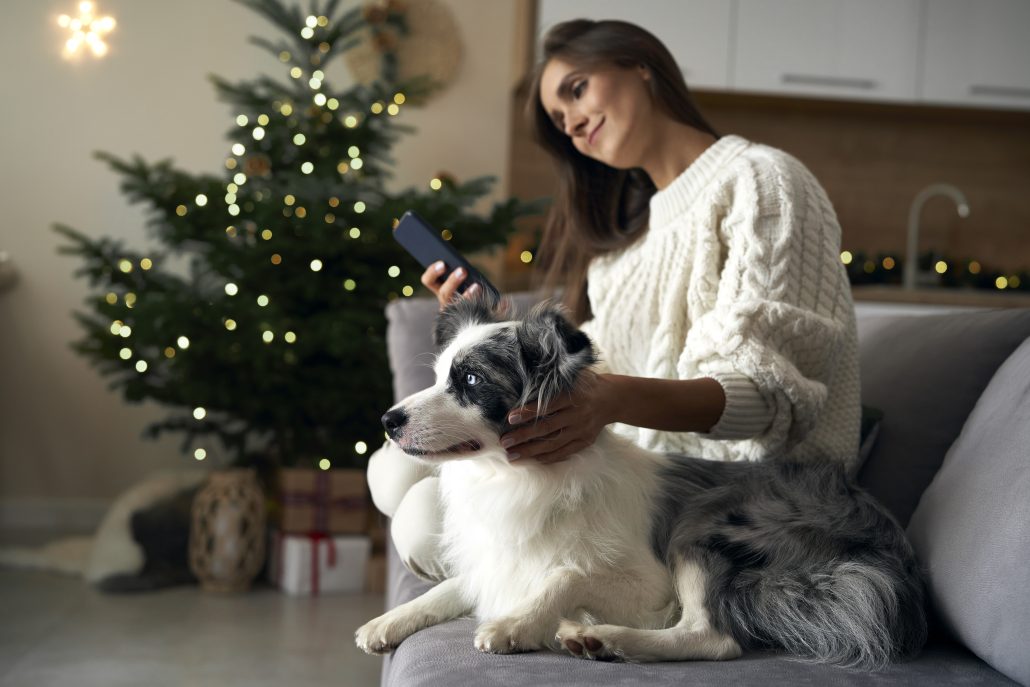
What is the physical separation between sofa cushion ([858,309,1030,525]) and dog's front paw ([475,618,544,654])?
74 centimetres

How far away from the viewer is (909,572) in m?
1.28

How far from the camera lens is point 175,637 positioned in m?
2.77

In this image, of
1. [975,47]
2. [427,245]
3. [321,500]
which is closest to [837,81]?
[975,47]

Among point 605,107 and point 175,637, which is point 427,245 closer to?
→ point 605,107

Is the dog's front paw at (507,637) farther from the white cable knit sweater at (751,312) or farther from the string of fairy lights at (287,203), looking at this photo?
the string of fairy lights at (287,203)

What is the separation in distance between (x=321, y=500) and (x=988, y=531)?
247 centimetres

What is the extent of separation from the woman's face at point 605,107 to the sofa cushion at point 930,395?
2.22 feet

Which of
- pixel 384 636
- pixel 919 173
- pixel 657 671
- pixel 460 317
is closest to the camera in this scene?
pixel 657 671

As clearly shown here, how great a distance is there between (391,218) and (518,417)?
212 cm

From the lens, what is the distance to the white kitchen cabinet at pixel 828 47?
4.16 meters

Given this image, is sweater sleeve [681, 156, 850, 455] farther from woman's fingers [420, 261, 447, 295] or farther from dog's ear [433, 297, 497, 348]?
woman's fingers [420, 261, 447, 295]

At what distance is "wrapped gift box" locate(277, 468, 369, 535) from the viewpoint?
3.33 m

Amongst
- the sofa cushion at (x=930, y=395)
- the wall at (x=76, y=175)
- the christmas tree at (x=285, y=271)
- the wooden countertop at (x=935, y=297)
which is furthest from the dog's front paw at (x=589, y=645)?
the wall at (x=76, y=175)

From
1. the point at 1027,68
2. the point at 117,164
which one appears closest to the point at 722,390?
the point at 117,164
